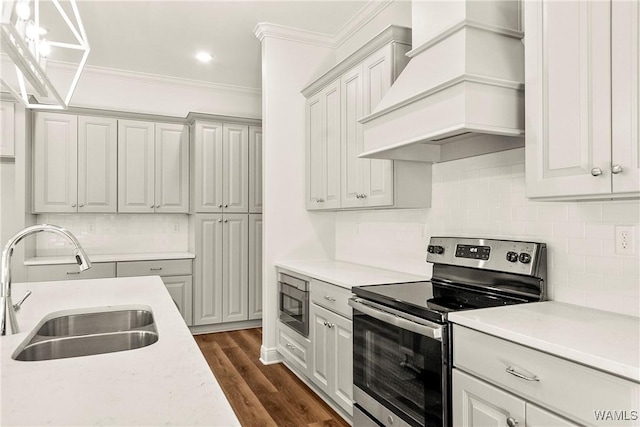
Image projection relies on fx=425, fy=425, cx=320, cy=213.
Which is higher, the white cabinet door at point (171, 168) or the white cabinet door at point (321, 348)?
the white cabinet door at point (171, 168)

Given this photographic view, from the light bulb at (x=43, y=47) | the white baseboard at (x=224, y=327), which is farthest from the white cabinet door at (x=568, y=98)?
the white baseboard at (x=224, y=327)

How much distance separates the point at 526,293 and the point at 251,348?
9.17 feet

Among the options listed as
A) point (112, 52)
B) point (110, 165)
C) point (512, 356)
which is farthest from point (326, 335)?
point (112, 52)

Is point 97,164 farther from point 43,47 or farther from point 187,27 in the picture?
point 43,47

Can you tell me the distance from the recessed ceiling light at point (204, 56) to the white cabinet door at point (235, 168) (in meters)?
0.68

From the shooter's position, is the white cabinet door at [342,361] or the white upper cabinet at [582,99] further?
the white cabinet door at [342,361]

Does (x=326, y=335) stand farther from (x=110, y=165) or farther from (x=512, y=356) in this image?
(x=110, y=165)

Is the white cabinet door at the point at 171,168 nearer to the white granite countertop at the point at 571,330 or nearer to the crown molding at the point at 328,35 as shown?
the crown molding at the point at 328,35

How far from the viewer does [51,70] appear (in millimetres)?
4465

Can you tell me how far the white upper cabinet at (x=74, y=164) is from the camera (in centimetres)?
412

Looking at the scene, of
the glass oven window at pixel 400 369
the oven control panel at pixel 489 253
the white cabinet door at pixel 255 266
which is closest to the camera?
the glass oven window at pixel 400 369

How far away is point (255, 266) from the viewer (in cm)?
474

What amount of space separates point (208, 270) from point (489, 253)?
317cm

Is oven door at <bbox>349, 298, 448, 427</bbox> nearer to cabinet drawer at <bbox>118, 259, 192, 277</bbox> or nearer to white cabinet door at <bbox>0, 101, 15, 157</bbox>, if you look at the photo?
cabinet drawer at <bbox>118, 259, 192, 277</bbox>
